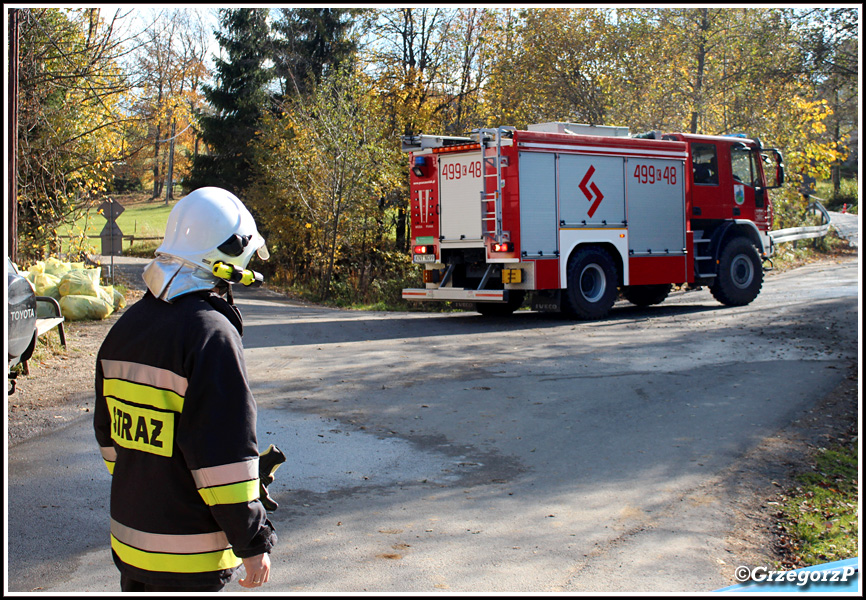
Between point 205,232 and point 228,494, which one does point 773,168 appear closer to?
point 205,232

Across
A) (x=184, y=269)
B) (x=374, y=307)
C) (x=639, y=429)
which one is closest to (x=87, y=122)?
(x=374, y=307)

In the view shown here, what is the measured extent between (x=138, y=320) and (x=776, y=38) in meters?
15.8

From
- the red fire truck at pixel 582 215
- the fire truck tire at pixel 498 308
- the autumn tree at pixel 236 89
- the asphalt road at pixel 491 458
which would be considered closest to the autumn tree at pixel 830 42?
the red fire truck at pixel 582 215

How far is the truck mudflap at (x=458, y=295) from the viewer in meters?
13.5

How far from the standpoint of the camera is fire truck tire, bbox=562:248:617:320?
13.9 meters

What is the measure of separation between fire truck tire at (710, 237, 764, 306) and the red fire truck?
0.03 m

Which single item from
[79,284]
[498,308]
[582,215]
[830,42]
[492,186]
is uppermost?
[830,42]

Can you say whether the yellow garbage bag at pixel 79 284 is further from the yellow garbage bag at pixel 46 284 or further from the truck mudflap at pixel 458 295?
the truck mudflap at pixel 458 295

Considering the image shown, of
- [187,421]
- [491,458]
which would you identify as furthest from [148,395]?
[491,458]

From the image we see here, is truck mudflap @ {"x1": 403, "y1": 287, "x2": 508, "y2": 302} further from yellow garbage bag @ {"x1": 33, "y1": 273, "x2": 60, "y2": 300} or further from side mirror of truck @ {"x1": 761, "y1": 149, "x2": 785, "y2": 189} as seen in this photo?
side mirror of truck @ {"x1": 761, "y1": 149, "x2": 785, "y2": 189}

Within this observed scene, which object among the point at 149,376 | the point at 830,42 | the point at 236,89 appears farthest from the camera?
the point at 236,89

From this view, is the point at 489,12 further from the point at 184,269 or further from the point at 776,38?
the point at 184,269

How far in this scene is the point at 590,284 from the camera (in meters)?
14.4

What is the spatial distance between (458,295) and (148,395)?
11649 mm
